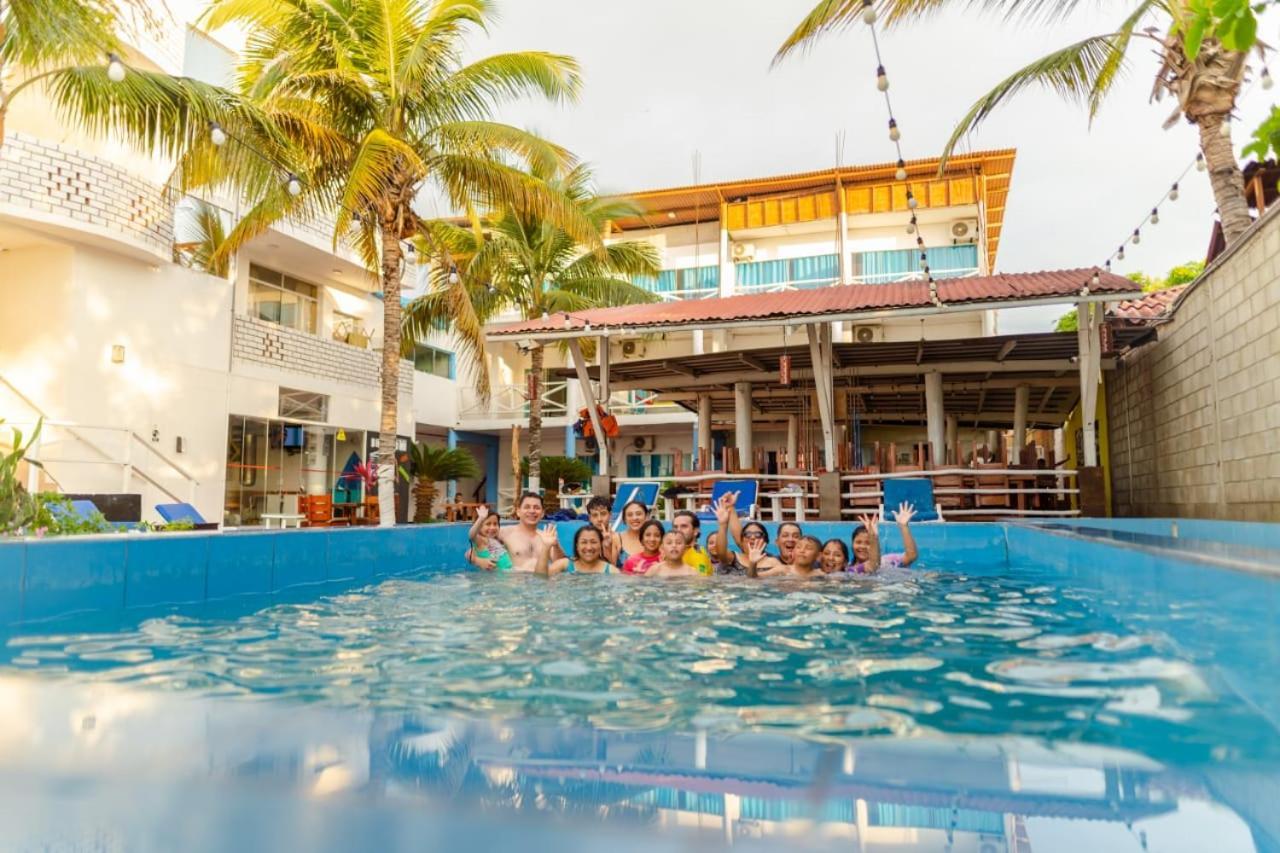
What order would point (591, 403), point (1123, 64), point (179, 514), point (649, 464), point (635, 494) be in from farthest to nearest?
point (649, 464), point (591, 403), point (635, 494), point (179, 514), point (1123, 64)

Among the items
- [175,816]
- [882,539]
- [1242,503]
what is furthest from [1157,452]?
[175,816]

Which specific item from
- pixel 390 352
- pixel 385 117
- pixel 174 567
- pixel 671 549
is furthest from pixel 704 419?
pixel 174 567

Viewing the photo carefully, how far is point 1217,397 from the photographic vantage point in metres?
8.53

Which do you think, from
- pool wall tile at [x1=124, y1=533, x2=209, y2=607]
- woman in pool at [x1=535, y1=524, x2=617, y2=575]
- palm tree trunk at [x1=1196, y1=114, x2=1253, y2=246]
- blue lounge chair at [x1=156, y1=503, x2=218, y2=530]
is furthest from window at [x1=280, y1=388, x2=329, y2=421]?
palm tree trunk at [x1=1196, y1=114, x2=1253, y2=246]

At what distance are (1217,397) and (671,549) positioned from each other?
5911 millimetres

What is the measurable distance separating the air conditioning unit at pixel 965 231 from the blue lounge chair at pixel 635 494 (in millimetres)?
13493

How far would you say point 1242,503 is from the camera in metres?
7.85

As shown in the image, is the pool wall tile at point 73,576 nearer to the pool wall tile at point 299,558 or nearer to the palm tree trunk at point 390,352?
the pool wall tile at point 299,558

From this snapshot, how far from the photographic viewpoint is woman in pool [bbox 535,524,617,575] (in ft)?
25.0

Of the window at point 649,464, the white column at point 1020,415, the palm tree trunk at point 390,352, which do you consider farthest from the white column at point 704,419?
the window at point 649,464

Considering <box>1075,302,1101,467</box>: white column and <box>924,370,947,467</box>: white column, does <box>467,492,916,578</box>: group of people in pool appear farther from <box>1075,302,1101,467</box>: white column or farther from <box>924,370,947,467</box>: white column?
<box>924,370,947,467</box>: white column

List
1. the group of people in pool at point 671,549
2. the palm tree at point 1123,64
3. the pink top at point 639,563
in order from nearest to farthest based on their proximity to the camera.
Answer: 1. the group of people in pool at point 671,549
2. the pink top at point 639,563
3. the palm tree at point 1123,64

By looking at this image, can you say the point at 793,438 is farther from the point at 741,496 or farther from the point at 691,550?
the point at 691,550

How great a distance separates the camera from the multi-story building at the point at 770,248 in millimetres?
20984
